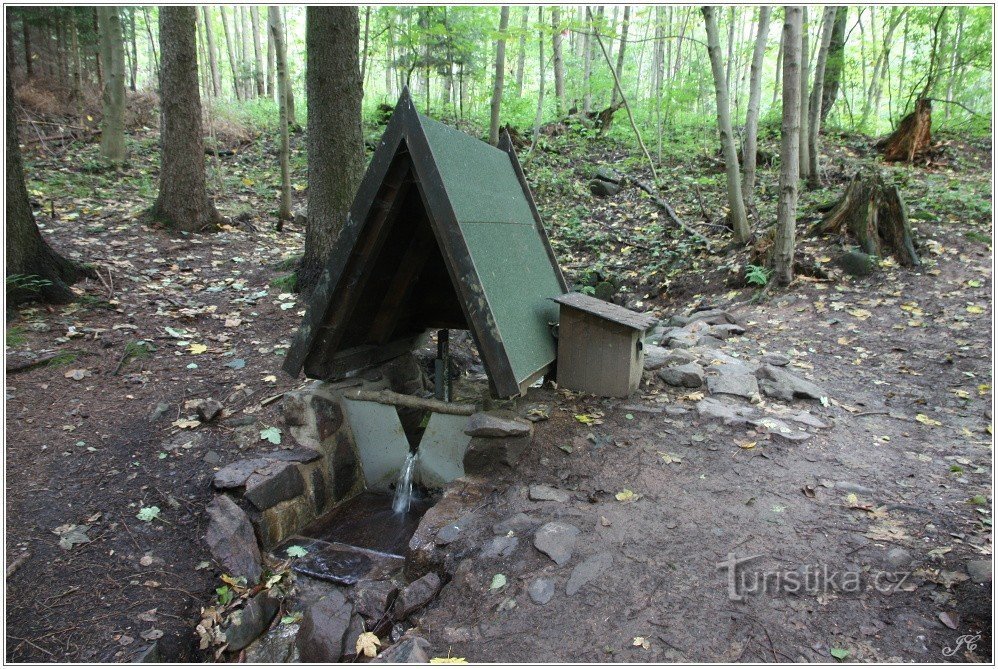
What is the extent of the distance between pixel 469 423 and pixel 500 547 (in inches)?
40.1

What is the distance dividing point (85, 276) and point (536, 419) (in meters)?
5.46

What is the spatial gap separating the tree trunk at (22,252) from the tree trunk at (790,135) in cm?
854

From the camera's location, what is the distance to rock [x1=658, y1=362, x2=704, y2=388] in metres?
4.71

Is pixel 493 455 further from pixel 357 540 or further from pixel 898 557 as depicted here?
pixel 898 557

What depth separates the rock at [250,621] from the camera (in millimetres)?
2916

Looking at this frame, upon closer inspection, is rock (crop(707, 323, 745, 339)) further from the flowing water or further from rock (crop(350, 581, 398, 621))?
rock (crop(350, 581, 398, 621))

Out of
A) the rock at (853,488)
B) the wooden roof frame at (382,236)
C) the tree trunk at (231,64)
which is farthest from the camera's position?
the tree trunk at (231,64)

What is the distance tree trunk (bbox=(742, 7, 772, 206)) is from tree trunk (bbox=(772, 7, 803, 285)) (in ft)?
6.61

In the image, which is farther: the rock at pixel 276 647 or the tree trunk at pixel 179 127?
the tree trunk at pixel 179 127

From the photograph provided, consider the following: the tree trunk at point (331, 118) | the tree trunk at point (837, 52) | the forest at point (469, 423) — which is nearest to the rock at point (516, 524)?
the forest at point (469, 423)

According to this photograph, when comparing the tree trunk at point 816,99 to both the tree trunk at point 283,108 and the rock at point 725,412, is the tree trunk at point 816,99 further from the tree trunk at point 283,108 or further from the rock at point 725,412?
the tree trunk at point 283,108

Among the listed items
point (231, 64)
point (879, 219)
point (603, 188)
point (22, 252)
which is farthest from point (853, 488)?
point (231, 64)

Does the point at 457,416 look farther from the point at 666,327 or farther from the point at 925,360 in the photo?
the point at 925,360

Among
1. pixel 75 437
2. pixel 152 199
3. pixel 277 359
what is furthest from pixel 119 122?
pixel 75 437
